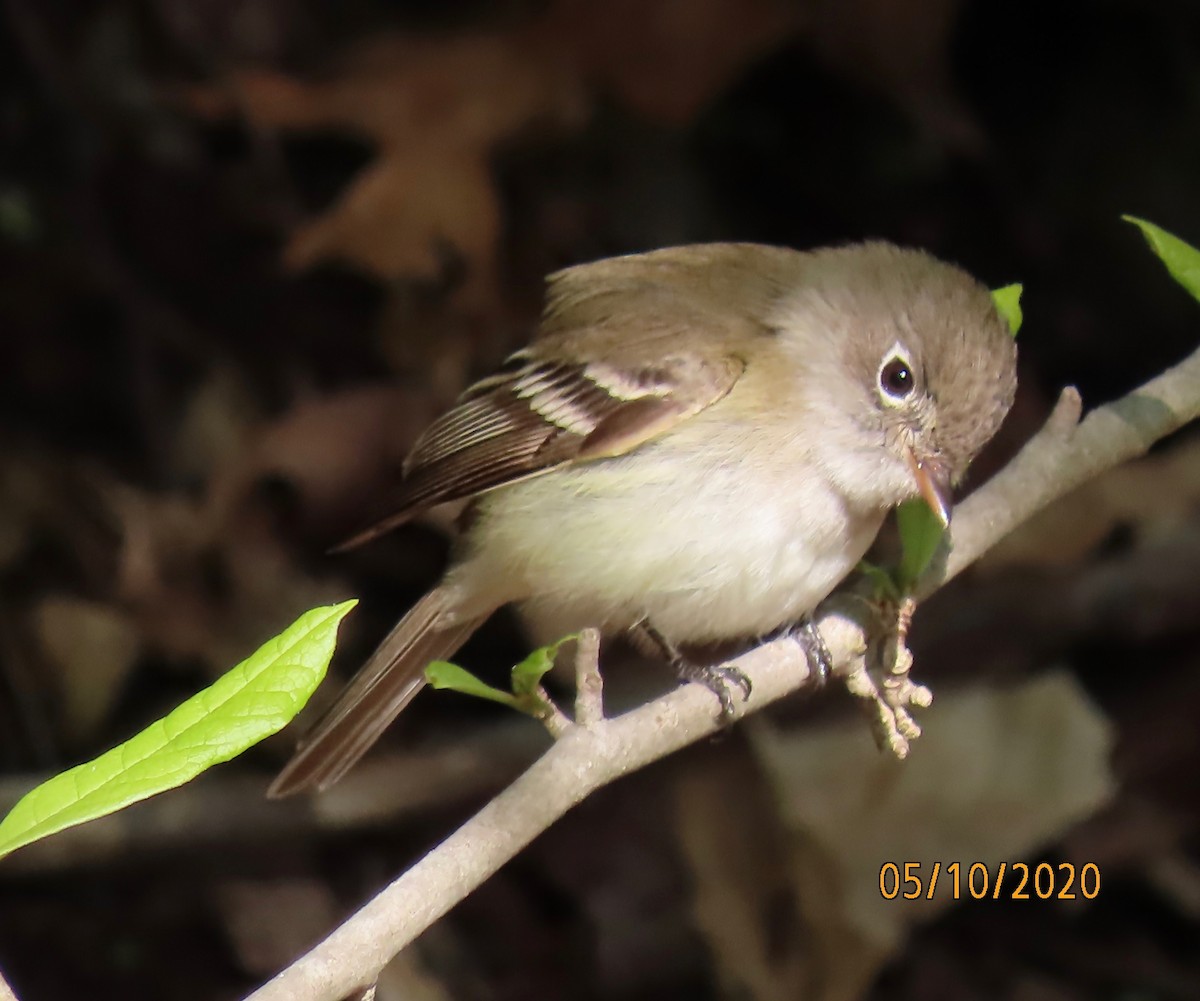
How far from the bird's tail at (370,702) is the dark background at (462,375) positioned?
538 millimetres

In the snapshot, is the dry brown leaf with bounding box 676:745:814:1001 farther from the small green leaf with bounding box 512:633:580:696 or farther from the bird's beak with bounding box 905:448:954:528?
the small green leaf with bounding box 512:633:580:696

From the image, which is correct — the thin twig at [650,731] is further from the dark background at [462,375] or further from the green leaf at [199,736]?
the dark background at [462,375]

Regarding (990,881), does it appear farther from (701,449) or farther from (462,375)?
(462,375)

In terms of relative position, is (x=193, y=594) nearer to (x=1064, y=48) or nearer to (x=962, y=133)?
(x=962, y=133)

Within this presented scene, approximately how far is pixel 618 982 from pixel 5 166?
2431 mm

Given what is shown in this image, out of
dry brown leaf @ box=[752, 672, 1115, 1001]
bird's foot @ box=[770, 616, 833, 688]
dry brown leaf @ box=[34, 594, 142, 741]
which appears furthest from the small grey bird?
dry brown leaf @ box=[34, 594, 142, 741]

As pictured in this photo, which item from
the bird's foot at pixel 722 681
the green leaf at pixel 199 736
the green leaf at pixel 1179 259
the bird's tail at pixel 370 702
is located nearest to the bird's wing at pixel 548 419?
the bird's tail at pixel 370 702

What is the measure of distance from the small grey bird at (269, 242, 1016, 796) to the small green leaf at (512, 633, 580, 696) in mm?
540

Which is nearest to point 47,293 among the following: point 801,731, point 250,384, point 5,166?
point 5,166

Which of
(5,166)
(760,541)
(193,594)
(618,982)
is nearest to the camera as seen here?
(760,541)

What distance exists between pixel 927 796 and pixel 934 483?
118 cm

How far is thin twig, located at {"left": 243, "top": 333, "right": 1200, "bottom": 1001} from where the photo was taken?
143cm

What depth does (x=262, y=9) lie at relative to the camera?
397cm

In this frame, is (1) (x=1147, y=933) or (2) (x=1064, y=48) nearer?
(1) (x=1147, y=933)
